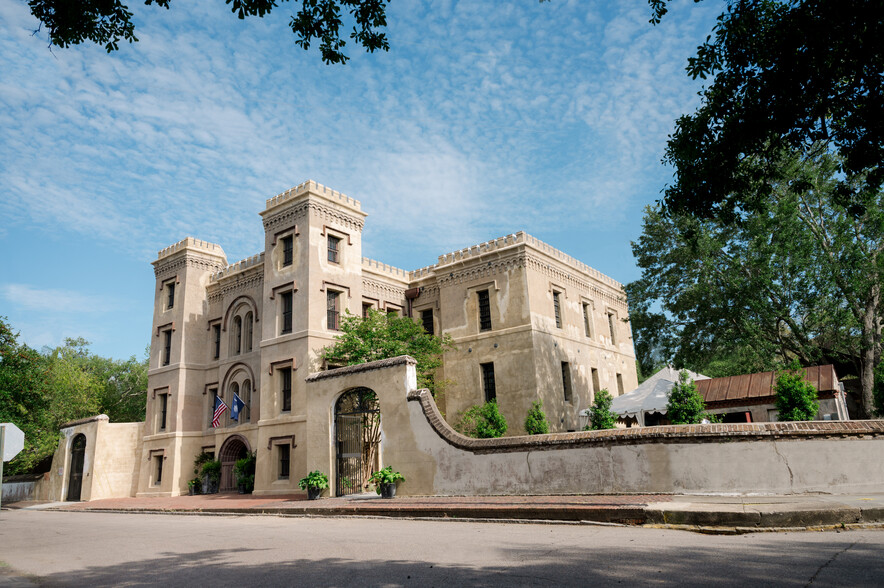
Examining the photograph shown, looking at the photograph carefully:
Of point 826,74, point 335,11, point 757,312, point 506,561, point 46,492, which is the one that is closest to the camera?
point 506,561

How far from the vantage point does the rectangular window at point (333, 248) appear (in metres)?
26.6

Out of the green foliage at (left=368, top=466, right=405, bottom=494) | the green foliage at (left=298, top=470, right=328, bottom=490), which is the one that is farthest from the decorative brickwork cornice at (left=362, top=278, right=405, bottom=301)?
the green foliage at (left=368, top=466, right=405, bottom=494)

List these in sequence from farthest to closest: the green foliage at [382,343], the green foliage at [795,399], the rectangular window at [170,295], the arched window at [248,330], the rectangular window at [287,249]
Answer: the rectangular window at [170,295] → the arched window at [248,330] → the rectangular window at [287,249] → the green foliage at [382,343] → the green foliage at [795,399]

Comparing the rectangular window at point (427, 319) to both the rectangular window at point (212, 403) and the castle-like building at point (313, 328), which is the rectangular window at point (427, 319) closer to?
the castle-like building at point (313, 328)

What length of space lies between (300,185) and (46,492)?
2449cm

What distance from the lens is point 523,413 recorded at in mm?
24547

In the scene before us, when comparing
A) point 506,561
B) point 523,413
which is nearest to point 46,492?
point 523,413

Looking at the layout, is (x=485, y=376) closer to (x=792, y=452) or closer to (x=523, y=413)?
(x=523, y=413)

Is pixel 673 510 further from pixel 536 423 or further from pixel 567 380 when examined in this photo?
pixel 567 380

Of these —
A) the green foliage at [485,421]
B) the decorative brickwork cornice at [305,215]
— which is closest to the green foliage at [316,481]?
the green foliage at [485,421]

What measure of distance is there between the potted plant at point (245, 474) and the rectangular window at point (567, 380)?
48.0 feet

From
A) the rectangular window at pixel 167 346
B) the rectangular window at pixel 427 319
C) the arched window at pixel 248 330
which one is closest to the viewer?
the arched window at pixel 248 330

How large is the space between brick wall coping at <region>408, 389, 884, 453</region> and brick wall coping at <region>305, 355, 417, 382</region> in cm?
324

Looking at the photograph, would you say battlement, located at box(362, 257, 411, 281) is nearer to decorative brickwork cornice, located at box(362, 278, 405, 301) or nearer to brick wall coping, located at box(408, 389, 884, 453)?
decorative brickwork cornice, located at box(362, 278, 405, 301)
